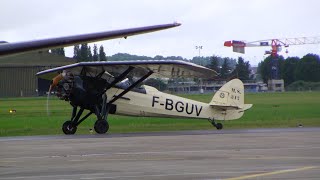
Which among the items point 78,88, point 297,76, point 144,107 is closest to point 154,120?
point 144,107

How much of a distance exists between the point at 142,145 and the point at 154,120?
935 inches

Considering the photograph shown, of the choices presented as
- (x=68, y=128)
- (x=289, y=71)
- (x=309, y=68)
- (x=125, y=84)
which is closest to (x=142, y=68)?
(x=125, y=84)

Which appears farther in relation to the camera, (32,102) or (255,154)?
(32,102)

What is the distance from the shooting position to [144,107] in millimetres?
33969

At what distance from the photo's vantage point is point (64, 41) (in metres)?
11.6

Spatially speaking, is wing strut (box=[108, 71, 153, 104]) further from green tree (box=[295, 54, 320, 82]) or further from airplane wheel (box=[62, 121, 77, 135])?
green tree (box=[295, 54, 320, 82])

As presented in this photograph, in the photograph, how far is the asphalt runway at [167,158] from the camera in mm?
13484

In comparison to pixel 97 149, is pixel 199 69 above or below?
above

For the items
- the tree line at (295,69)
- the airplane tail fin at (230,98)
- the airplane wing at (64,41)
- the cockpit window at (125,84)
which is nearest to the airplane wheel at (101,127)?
the cockpit window at (125,84)

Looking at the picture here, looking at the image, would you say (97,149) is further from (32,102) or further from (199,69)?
(32,102)

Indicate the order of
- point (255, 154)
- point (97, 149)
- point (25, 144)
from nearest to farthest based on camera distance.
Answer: point (255, 154)
point (97, 149)
point (25, 144)

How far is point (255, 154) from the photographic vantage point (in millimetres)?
17453

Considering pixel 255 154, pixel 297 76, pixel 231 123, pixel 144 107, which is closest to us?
pixel 255 154

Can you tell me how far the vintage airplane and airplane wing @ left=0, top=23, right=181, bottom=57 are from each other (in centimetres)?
1759
